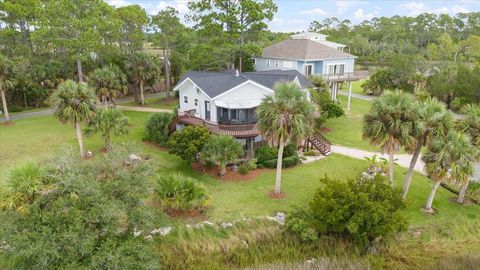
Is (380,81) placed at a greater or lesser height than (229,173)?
greater

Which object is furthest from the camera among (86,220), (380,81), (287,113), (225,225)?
(380,81)

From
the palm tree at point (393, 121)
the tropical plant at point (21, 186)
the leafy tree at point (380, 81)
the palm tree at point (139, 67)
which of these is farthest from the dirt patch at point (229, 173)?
the leafy tree at point (380, 81)

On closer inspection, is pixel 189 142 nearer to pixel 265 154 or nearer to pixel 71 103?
pixel 265 154

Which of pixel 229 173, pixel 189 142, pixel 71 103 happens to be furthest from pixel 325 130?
pixel 71 103

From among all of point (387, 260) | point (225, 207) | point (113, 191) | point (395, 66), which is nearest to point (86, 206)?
point (113, 191)

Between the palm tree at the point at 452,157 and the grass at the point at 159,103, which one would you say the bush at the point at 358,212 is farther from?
the grass at the point at 159,103

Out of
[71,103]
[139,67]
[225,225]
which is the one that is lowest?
[225,225]

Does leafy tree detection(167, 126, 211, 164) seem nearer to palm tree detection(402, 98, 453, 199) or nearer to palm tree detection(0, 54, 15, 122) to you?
palm tree detection(402, 98, 453, 199)
